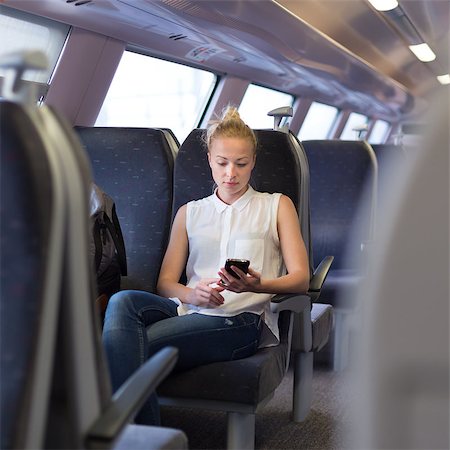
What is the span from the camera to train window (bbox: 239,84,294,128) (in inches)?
363

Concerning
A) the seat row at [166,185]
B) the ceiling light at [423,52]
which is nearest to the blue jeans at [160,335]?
the seat row at [166,185]

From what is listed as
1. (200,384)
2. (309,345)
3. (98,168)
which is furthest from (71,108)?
(200,384)

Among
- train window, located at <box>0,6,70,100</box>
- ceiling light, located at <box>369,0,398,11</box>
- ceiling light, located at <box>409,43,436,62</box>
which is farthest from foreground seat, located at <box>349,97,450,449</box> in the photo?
ceiling light, located at <box>409,43,436,62</box>

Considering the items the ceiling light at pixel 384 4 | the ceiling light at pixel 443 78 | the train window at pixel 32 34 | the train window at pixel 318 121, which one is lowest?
the train window at pixel 32 34

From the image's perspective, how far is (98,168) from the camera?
3928mm

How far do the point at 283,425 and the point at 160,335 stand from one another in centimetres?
113

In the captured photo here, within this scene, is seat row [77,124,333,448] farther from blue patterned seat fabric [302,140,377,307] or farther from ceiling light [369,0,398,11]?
ceiling light [369,0,398,11]

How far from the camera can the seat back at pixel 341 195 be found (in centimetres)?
530

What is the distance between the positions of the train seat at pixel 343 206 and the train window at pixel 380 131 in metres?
13.5

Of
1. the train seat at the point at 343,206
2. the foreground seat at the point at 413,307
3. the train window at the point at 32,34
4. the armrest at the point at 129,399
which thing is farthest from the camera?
the train seat at the point at 343,206

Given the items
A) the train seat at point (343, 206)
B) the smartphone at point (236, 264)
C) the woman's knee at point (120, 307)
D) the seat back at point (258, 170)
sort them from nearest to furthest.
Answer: the woman's knee at point (120, 307), the smartphone at point (236, 264), the seat back at point (258, 170), the train seat at point (343, 206)

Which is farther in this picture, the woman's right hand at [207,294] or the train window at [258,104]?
the train window at [258,104]

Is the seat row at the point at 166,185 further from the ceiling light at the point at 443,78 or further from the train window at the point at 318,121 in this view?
the ceiling light at the point at 443,78

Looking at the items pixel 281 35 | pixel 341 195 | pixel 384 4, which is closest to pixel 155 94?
pixel 281 35
